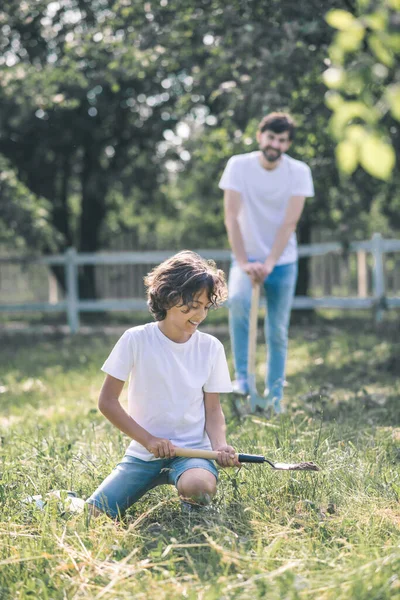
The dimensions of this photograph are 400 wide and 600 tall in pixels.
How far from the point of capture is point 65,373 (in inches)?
299

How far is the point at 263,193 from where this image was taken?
524 cm

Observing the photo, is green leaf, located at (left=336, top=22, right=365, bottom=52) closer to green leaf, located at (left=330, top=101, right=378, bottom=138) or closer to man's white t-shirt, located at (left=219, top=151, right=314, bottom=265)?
green leaf, located at (left=330, top=101, right=378, bottom=138)

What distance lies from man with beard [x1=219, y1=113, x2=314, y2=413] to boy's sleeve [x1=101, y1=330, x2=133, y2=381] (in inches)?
78.1

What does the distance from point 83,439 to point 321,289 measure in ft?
38.4

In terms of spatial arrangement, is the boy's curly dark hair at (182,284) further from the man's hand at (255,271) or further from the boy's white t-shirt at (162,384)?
Result: the man's hand at (255,271)

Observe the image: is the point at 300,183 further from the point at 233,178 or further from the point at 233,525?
the point at 233,525

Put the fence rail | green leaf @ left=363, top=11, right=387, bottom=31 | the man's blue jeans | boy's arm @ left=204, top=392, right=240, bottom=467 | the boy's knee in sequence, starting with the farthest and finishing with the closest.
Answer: the fence rail, the man's blue jeans, boy's arm @ left=204, top=392, right=240, bottom=467, the boy's knee, green leaf @ left=363, top=11, right=387, bottom=31

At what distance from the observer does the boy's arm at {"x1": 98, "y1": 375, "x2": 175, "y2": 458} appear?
3.00 metres

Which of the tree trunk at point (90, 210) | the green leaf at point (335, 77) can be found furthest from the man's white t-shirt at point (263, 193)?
the tree trunk at point (90, 210)

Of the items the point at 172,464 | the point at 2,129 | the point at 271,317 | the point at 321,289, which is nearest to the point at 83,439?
the point at 172,464

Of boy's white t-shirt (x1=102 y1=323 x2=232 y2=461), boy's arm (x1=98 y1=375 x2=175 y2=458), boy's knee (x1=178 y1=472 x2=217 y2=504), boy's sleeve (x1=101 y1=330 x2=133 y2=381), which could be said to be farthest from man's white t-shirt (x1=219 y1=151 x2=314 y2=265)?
boy's knee (x1=178 y1=472 x2=217 y2=504)

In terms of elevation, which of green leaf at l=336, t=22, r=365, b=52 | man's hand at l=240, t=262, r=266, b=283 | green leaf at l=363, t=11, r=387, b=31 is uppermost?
green leaf at l=363, t=11, r=387, b=31

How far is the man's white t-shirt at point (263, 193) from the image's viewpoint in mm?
5199

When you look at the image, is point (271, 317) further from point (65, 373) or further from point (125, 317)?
point (125, 317)
